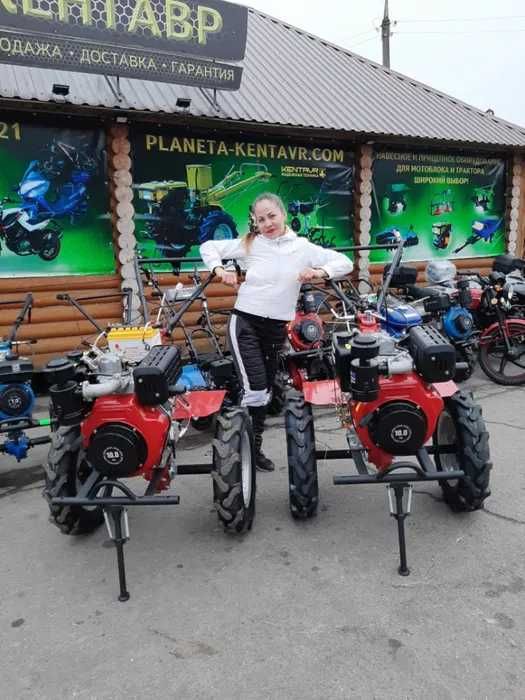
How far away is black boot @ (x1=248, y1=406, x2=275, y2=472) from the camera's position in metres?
3.81

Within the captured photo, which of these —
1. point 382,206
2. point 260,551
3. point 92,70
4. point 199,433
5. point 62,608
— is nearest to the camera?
point 62,608

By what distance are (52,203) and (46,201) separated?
0.24ft

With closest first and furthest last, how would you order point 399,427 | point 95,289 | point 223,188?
point 399,427, point 95,289, point 223,188

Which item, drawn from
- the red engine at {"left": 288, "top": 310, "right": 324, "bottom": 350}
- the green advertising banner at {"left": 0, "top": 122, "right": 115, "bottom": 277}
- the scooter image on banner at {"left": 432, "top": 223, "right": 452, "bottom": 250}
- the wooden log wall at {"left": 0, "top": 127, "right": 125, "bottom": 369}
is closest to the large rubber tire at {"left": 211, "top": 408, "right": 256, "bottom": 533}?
the red engine at {"left": 288, "top": 310, "right": 324, "bottom": 350}

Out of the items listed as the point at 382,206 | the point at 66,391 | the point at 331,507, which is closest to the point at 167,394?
the point at 66,391

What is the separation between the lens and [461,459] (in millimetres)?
3178

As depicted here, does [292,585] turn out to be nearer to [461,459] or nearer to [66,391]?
[461,459]

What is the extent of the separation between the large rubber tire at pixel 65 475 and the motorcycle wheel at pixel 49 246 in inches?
171

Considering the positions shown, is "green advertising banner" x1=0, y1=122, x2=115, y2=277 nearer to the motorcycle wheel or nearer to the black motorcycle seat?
the motorcycle wheel

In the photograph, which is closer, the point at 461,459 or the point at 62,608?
the point at 62,608

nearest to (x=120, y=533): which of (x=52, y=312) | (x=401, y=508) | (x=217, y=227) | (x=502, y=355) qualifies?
(x=401, y=508)

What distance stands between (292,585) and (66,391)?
4.92 ft

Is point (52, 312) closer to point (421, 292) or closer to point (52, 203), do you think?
point (52, 203)

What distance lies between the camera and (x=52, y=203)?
689 cm
